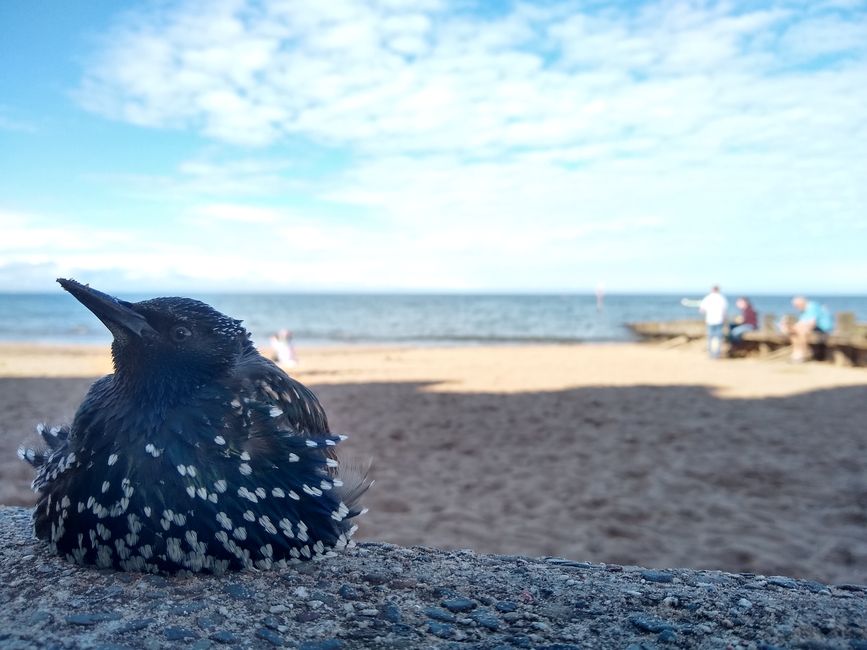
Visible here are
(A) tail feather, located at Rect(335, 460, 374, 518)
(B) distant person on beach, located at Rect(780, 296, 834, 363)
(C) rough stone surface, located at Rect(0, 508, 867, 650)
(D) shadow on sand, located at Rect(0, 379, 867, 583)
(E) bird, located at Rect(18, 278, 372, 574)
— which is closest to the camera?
(C) rough stone surface, located at Rect(0, 508, 867, 650)

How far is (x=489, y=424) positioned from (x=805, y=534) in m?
4.96

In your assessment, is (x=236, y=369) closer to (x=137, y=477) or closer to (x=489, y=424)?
(x=137, y=477)

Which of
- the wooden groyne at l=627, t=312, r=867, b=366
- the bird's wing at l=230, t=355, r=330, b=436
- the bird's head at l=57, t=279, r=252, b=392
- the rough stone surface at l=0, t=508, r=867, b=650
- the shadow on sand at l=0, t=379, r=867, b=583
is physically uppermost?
the bird's head at l=57, t=279, r=252, b=392

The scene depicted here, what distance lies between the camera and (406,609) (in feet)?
7.48

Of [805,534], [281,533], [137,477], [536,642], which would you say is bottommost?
[805,534]

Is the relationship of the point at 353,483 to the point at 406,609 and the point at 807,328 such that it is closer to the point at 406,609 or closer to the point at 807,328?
the point at 406,609

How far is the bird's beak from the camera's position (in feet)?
7.51

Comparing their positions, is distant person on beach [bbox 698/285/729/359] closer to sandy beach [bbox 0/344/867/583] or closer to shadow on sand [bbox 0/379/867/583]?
sandy beach [bbox 0/344/867/583]

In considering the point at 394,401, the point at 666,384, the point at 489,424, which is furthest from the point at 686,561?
the point at 666,384

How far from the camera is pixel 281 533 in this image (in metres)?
2.44

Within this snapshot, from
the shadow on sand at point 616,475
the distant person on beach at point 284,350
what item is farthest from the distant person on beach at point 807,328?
the distant person on beach at point 284,350

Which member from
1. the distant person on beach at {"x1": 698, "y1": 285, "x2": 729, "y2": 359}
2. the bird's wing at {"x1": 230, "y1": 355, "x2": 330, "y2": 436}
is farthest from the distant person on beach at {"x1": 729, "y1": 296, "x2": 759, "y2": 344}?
the bird's wing at {"x1": 230, "y1": 355, "x2": 330, "y2": 436}

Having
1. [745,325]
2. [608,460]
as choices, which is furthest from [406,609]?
[745,325]

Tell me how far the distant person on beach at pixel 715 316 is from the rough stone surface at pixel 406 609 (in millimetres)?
17785
